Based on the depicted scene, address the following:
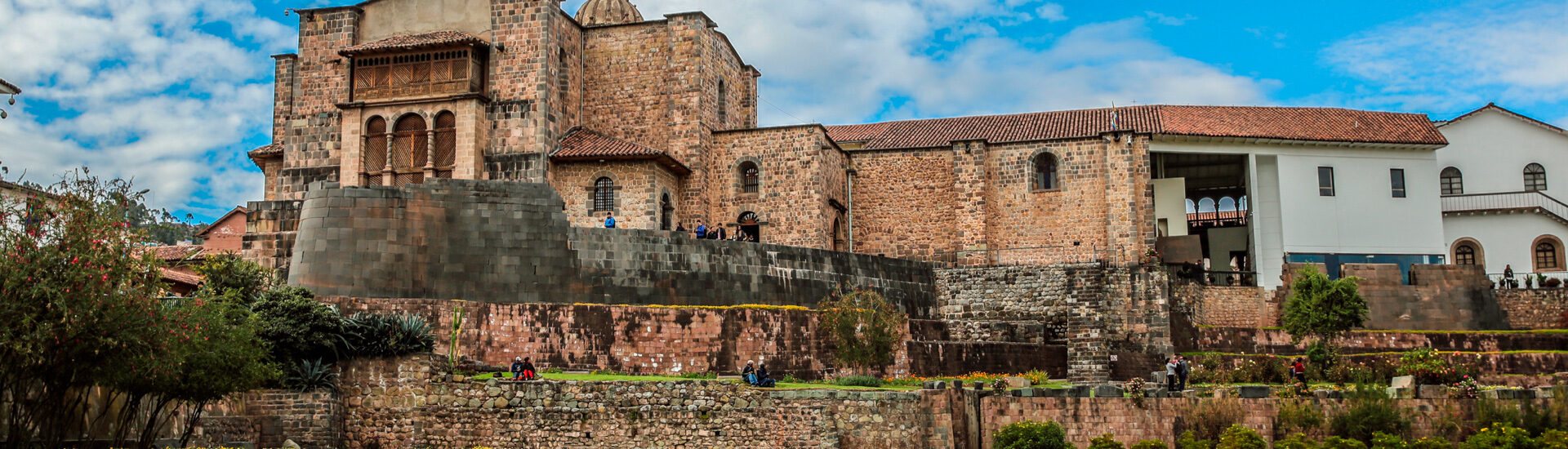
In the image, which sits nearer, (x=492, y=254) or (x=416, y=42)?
(x=492, y=254)

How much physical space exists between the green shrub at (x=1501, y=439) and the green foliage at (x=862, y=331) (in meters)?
11.9

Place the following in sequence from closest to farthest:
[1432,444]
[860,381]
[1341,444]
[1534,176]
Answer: [1432,444] < [1341,444] < [860,381] < [1534,176]

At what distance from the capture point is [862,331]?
29297mm

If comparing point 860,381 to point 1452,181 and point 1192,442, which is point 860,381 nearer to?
point 1192,442

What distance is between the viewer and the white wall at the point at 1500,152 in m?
44.9

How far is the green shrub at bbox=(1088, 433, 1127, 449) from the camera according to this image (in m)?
23.1

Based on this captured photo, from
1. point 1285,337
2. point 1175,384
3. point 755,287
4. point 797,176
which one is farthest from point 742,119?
point 1175,384

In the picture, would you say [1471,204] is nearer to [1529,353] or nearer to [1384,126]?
[1384,126]

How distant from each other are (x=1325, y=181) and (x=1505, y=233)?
23.1ft

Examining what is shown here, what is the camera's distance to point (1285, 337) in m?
35.5

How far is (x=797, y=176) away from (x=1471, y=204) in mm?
23188

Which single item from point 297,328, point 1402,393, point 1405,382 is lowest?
point 1402,393

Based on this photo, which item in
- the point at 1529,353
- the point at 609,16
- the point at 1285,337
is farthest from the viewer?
the point at 609,16

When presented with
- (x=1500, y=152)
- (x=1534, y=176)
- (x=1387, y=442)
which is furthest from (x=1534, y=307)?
(x=1387, y=442)
